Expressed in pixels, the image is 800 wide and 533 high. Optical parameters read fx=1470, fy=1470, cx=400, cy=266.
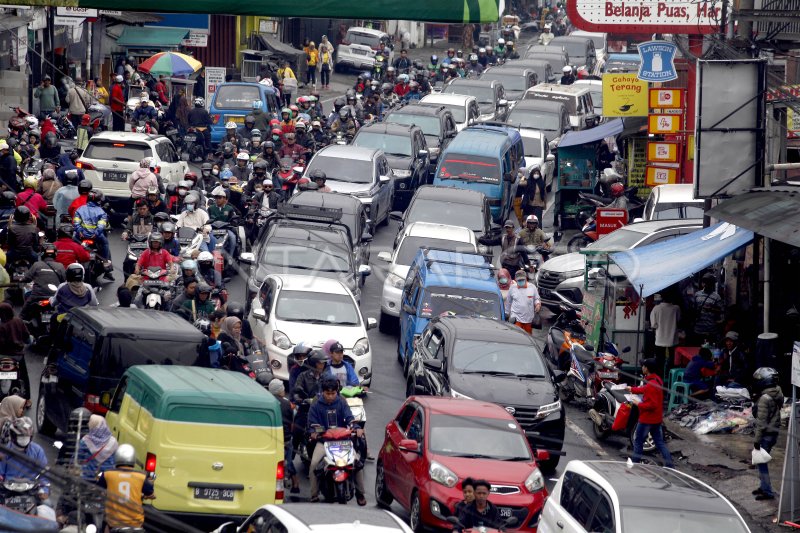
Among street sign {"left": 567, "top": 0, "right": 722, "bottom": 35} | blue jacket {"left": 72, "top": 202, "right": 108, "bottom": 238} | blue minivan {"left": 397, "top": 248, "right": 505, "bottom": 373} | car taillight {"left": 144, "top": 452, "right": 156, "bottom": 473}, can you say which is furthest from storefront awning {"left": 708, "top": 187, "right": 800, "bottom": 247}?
blue jacket {"left": 72, "top": 202, "right": 108, "bottom": 238}

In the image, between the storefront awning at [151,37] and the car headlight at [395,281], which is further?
the storefront awning at [151,37]

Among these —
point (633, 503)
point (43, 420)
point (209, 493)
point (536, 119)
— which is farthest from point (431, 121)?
point (633, 503)

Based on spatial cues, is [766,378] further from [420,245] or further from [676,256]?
[420,245]

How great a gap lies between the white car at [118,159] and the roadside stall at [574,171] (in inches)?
364

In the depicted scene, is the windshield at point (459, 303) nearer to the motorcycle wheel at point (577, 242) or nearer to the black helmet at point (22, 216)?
the black helmet at point (22, 216)

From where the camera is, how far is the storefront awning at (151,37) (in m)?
45.8

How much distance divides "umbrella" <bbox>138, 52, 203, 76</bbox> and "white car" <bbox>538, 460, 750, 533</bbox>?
30415mm

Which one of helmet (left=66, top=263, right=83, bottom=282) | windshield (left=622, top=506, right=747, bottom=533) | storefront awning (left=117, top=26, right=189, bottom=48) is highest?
storefront awning (left=117, top=26, right=189, bottom=48)

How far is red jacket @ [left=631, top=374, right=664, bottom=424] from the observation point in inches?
696

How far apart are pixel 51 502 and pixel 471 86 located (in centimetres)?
3418

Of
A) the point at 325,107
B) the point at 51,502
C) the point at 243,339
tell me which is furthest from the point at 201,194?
the point at 325,107

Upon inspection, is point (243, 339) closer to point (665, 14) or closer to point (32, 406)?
point (32, 406)

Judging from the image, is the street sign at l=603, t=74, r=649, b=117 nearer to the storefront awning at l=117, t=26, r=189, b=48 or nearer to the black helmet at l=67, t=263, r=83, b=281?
the black helmet at l=67, t=263, r=83, b=281

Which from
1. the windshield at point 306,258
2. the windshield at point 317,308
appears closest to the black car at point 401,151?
the windshield at point 306,258
